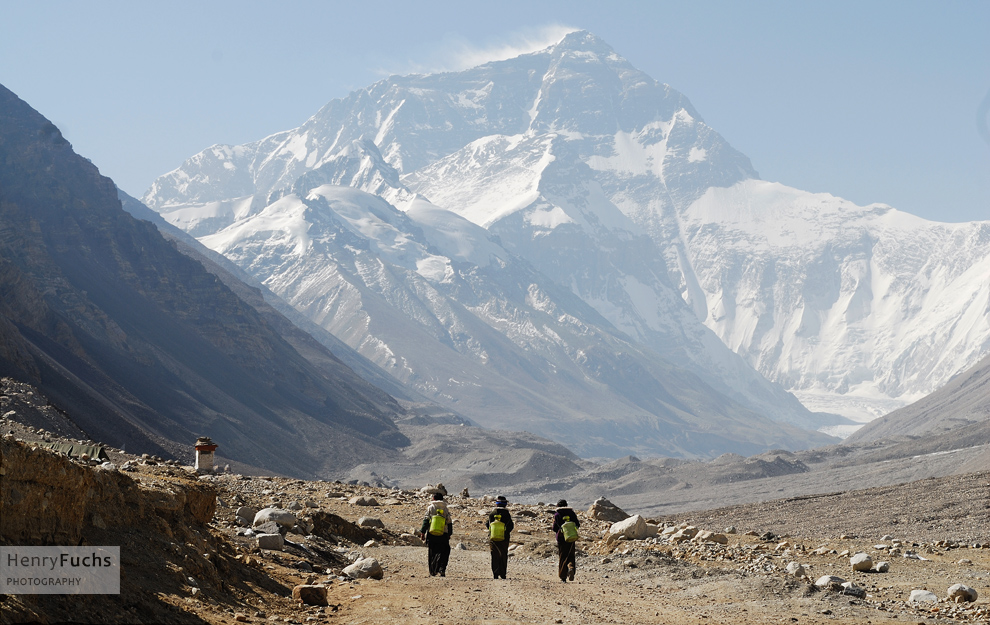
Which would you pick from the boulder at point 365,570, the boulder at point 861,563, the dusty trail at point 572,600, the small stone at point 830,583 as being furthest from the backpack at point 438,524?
the boulder at point 861,563

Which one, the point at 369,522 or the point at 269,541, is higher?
the point at 269,541

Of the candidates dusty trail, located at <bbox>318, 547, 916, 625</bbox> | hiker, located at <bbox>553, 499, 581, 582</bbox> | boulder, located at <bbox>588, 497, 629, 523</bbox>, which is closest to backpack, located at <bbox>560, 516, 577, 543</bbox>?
hiker, located at <bbox>553, 499, 581, 582</bbox>

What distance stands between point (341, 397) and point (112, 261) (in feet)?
147

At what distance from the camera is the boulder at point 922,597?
15.8 meters

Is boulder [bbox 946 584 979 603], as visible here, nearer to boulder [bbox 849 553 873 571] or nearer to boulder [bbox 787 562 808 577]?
boulder [bbox 787 562 808 577]

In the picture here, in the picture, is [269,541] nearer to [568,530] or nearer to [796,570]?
[568,530]

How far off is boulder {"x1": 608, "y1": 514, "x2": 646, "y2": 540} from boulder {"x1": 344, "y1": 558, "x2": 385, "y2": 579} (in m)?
9.60

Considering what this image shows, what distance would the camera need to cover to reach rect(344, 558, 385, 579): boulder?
642 inches

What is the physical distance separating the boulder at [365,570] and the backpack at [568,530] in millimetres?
3437

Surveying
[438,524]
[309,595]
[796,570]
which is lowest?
[796,570]

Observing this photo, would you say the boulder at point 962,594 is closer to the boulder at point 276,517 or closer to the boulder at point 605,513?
the boulder at point 276,517

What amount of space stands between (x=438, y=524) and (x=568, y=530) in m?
2.43

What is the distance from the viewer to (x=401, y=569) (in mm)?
17906

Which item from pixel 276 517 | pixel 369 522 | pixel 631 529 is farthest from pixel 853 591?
pixel 369 522
